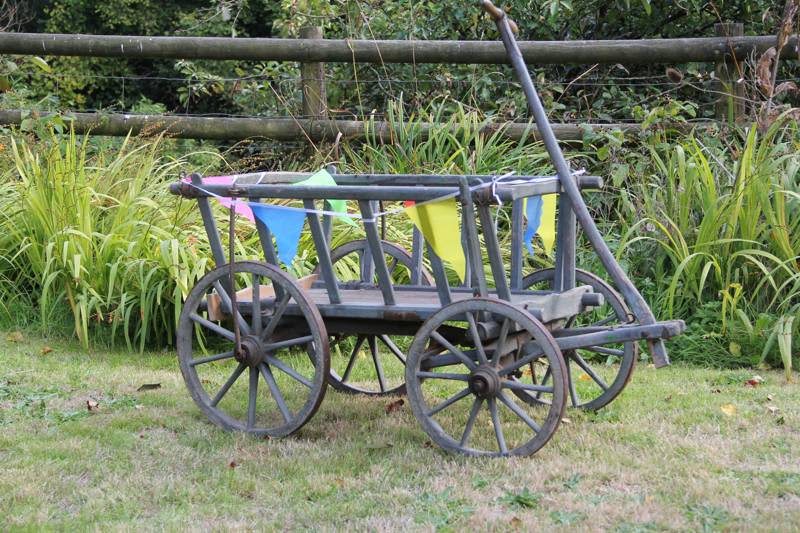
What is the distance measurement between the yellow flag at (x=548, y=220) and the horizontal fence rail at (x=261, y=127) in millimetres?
2637

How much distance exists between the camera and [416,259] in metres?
5.16

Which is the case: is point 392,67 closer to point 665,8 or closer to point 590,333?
point 665,8

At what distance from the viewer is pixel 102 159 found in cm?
704

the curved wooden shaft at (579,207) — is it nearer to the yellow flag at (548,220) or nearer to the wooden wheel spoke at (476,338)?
the yellow flag at (548,220)

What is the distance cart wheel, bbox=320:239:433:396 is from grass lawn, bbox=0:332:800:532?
17 cm

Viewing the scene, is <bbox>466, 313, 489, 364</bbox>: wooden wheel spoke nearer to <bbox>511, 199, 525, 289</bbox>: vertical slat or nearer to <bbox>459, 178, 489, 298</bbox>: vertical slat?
<bbox>459, 178, 489, 298</bbox>: vertical slat

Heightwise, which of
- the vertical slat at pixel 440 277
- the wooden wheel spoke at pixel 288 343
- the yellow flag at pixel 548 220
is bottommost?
the wooden wheel spoke at pixel 288 343

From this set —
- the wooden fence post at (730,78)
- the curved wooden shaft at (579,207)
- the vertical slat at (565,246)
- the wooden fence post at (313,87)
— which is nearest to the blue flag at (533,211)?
the vertical slat at (565,246)

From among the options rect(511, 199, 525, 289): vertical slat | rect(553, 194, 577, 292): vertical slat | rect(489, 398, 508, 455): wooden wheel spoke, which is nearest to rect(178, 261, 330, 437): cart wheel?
rect(489, 398, 508, 455): wooden wheel spoke

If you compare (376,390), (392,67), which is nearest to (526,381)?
(376,390)

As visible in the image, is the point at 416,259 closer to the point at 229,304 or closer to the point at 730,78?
the point at 229,304

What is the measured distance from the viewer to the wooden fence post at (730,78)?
286 inches

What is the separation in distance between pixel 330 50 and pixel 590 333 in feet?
13.6

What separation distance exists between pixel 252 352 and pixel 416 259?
103 centimetres
